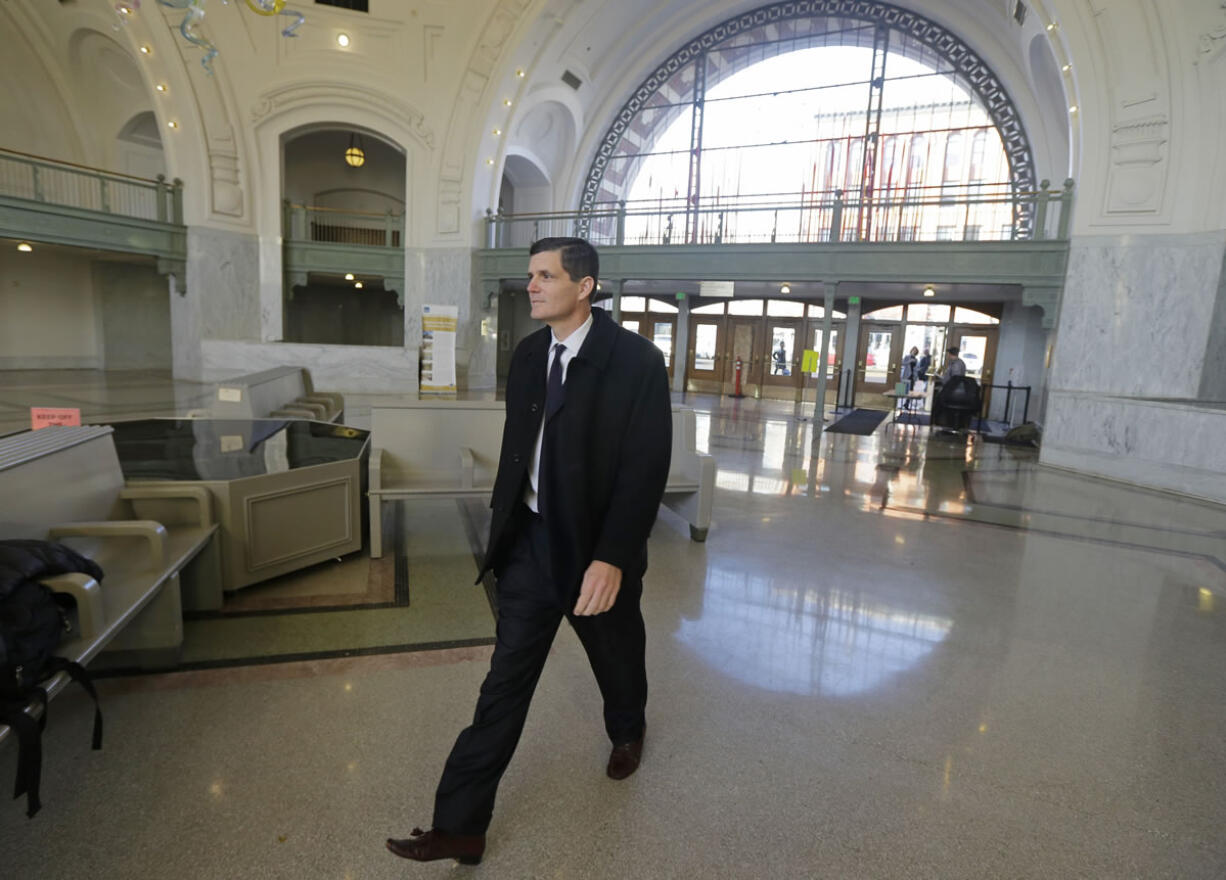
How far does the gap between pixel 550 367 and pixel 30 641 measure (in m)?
1.58

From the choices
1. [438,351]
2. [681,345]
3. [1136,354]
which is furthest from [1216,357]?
[681,345]

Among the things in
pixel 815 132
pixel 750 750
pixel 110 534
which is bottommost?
pixel 750 750

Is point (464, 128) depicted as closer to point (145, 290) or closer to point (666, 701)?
point (145, 290)

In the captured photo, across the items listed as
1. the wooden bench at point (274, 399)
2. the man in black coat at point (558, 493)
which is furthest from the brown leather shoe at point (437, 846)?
the wooden bench at point (274, 399)

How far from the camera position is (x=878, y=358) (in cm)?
1906

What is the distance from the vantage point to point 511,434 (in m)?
1.99

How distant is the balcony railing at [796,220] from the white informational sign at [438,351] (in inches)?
218

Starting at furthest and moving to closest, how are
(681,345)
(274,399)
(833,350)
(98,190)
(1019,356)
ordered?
(681,345)
(833,350)
(98,190)
(1019,356)
(274,399)

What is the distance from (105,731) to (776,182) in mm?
20123

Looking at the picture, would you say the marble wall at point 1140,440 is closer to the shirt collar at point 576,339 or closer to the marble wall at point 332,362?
the shirt collar at point 576,339

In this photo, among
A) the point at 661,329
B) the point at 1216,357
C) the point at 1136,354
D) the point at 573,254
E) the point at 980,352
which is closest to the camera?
the point at 573,254

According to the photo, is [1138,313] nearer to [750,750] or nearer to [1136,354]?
[1136,354]

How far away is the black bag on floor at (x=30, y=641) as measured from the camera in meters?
1.60

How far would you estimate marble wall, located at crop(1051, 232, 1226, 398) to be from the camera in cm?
952
